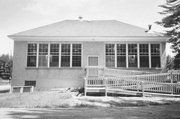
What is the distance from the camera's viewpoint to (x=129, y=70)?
13914 millimetres

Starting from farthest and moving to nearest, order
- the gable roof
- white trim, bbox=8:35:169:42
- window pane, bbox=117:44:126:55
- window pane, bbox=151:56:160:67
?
window pane, bbox=117:44:126:55 → the gable roof → window pane, bbox=151:56:160:67 → white trim, bbox=8:35:169:42

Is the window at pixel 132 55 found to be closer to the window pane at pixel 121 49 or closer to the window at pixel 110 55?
the window pane at pixel 121 49

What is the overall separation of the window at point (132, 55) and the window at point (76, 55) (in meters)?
4.88

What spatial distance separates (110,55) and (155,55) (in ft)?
14.2

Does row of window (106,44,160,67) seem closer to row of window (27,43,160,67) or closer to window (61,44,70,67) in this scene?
row of window (27,43,160,67)

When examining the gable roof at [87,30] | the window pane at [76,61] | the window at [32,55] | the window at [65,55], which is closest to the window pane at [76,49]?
the window pane at [76,61]

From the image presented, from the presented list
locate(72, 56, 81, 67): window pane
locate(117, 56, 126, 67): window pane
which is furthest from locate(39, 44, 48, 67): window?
locate(117, 56, 126, 67): window pane

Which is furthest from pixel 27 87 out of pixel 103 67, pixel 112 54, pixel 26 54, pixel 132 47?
pixel 132 47

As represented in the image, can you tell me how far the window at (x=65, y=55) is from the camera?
1442 centimetres

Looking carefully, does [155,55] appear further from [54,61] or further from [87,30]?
[54,61]

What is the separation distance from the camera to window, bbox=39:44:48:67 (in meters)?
14.4

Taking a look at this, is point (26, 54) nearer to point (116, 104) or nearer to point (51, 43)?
point (51, 43)

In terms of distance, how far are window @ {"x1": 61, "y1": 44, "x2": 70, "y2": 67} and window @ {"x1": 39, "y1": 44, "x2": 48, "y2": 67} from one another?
156cm

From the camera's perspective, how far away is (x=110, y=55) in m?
14.6
